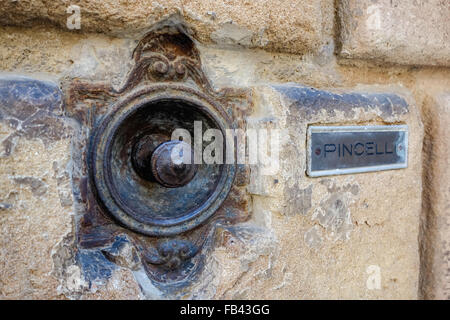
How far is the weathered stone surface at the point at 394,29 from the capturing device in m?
0.73

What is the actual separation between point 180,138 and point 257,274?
266 mm

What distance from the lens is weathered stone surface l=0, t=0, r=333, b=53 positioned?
1.74ft

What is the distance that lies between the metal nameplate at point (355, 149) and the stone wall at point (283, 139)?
2 centimetres

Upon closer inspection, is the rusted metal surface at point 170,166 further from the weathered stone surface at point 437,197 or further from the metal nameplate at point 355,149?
the weathered stone surface at point 437,197

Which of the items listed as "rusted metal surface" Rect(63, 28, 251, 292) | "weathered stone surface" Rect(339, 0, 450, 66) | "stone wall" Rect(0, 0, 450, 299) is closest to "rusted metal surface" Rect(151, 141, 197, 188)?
"rusted metal surface" Rect(63, 28, 251, 292)

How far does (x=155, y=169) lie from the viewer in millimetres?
625

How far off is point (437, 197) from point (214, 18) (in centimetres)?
60

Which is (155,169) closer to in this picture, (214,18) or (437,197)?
(214,18)

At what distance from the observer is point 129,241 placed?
0.61 metres

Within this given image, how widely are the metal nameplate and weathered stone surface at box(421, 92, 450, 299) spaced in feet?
0.32

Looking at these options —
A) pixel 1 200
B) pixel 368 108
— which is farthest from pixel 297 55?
pixel 1 200

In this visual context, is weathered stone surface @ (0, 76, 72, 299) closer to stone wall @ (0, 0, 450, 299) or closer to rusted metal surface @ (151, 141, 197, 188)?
stone wall @ (0, 0, 450, 299)

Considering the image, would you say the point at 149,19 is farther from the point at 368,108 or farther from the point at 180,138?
the point at 368,108

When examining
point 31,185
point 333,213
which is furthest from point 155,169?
point 333,213
